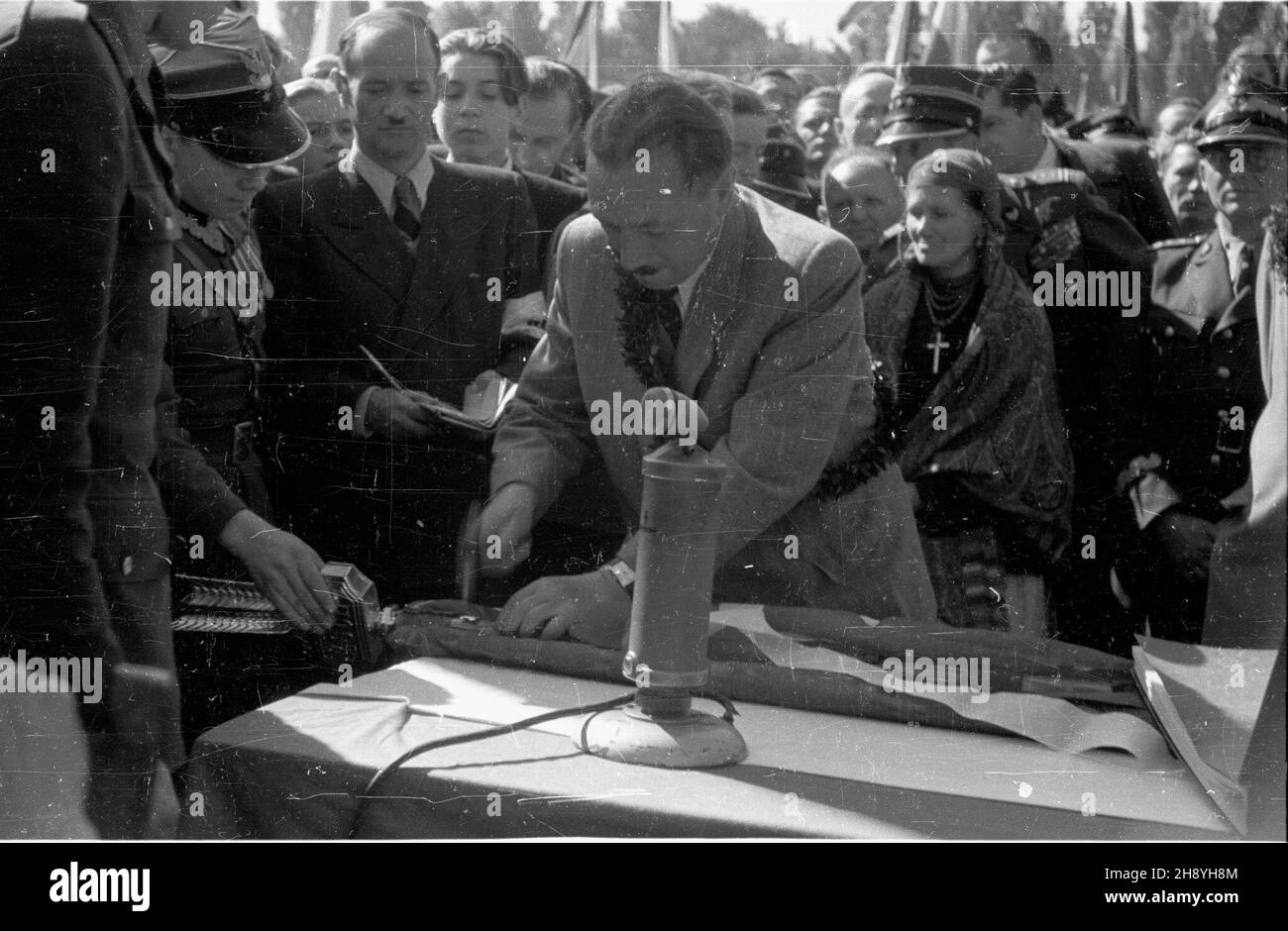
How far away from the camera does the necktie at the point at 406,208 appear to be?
229 cm

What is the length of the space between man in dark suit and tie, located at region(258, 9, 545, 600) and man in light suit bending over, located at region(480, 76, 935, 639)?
14 centimetres

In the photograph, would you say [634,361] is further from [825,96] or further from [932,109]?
[932,109]

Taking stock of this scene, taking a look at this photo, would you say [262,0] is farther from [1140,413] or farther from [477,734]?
[1140,413]

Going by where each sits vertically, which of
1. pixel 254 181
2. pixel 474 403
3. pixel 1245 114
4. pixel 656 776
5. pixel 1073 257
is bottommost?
pixel 656 776

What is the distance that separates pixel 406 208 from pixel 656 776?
1.12 m

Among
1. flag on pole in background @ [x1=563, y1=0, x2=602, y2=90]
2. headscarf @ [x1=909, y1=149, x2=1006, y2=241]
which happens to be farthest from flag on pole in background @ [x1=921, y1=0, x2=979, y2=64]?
flag on pole in background @ [x1=563, y1=0, x2=602, y2=90]

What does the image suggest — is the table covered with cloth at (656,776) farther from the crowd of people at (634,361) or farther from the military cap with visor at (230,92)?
the military cap with visor at (230,92)

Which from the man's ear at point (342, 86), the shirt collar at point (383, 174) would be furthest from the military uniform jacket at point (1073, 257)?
the man's ear at point (342, 86)

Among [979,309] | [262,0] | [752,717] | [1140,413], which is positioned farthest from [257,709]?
[1140,413]

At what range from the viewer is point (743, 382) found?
2.21 metres

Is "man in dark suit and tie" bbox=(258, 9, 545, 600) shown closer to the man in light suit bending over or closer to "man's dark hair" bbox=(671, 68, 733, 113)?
the man in light suit bending over

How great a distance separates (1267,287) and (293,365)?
5.60ft

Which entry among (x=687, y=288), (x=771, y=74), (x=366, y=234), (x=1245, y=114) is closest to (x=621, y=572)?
(x=687, y=288)

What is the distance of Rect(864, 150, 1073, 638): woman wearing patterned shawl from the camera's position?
7.29 feet
